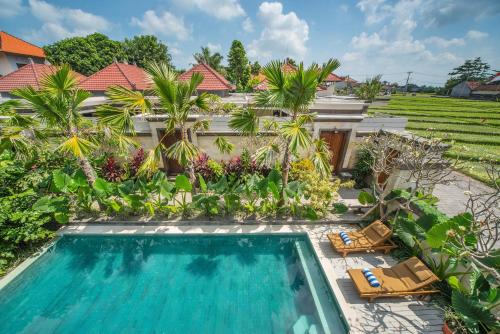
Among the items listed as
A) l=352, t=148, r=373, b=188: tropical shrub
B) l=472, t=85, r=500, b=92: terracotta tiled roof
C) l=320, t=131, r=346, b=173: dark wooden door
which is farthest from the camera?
l=472, t=85, r=500, b=92: terracotta tiled roof

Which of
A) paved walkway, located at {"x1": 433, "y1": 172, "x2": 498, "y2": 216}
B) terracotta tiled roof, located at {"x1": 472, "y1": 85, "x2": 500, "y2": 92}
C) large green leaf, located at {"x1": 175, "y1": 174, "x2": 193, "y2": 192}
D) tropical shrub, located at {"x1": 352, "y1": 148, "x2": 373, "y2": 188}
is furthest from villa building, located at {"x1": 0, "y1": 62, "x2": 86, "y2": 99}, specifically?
terracotta tiled roof, located at {"x1": 472, "y1": 85, "x2": 500, "y2": 92}

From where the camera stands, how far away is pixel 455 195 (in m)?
8.34

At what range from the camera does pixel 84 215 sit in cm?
735

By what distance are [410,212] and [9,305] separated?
10.3 m

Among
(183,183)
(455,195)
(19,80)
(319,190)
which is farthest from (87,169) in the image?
(19,80)

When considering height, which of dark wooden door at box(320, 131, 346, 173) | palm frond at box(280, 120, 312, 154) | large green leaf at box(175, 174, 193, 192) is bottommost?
large green leaf at box(175, 174, 193, 192)

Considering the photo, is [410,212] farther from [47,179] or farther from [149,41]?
[149,41]

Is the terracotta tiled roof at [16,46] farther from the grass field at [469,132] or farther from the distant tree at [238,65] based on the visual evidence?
the grass field at [469,132]

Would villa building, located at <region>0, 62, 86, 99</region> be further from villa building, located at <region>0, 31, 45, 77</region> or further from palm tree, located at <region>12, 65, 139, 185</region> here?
villa building, located at <region>0, 31, 45, 77</region>

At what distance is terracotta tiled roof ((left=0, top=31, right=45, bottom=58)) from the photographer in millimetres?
26992

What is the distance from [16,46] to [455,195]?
49270mm

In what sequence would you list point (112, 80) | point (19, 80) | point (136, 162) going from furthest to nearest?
point (112, 80), point (19, 80), point (136, 162)

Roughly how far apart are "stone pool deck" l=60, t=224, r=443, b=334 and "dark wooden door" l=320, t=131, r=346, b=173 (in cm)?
398

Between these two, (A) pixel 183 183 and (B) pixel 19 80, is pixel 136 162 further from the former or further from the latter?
(B) pixel 19 80
